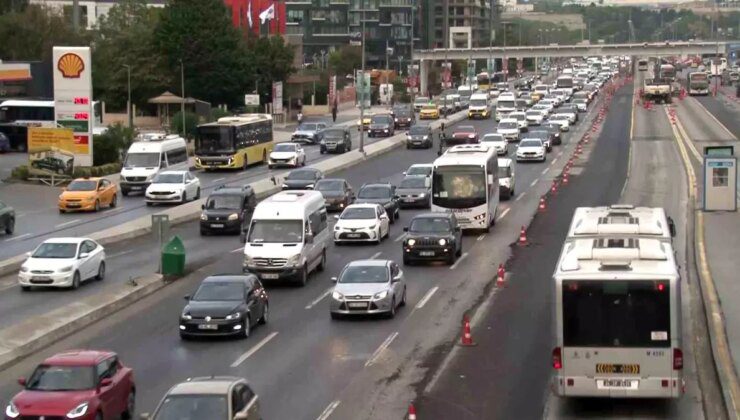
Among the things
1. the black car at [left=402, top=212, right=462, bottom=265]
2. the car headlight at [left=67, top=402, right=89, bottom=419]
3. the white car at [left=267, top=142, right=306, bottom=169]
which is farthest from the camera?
the white car at [left=267, top=142, right=306, bottom=169]

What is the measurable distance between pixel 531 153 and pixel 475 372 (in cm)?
4910

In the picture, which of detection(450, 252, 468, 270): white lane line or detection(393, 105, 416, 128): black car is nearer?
detection(450, 252, 468, 270): white lane line

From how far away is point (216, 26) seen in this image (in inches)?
4311

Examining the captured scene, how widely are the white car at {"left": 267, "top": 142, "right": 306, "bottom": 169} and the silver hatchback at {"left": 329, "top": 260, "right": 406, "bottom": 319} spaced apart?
133ft

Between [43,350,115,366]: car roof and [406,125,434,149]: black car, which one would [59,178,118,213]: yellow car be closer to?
[406,125,434,149]: black car

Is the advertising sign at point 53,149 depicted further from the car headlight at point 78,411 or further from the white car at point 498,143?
the car headlight at point 78,411

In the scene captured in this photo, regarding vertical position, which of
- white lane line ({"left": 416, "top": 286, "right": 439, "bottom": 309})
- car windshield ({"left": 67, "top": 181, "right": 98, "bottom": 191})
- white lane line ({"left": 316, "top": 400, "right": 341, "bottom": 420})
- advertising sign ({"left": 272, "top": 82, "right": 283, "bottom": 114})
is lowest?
white lane line ({"left": 416, "top": 286, "right": 439, "bottom": 309})

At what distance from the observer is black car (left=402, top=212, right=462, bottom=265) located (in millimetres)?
37844

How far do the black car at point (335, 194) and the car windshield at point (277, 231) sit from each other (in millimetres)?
15924

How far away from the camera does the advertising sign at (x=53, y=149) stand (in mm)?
63594

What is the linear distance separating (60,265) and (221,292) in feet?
26.1

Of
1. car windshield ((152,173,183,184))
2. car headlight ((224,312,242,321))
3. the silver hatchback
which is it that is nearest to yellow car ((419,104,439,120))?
car windshield ((152,173,183,184))

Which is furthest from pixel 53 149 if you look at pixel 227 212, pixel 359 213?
pixel 359 213

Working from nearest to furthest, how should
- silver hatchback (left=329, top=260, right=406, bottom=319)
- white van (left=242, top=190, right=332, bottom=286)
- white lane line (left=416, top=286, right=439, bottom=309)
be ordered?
silver hatchback (left=329, top=260, right=406, bottom=319)
white lane line (left=416, top=286, right=439, bottom=309)
white van (left=242, top=190, right=332, bottom=286)
